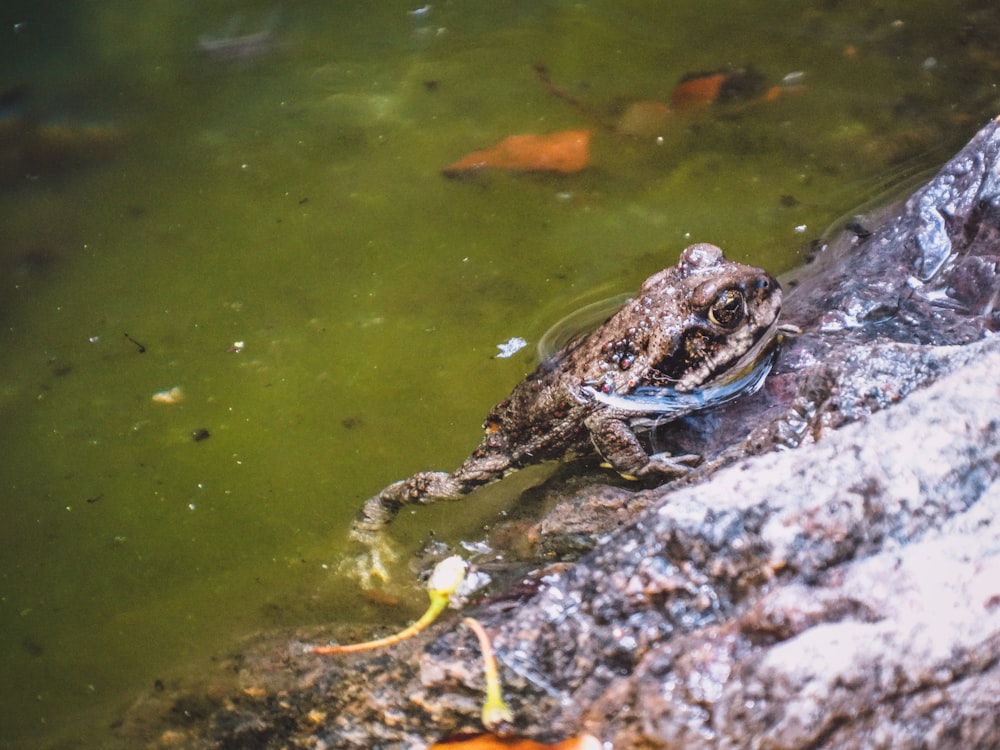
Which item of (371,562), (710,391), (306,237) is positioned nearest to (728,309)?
(710,391)

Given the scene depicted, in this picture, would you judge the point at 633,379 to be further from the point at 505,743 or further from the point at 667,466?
the point at 505,743

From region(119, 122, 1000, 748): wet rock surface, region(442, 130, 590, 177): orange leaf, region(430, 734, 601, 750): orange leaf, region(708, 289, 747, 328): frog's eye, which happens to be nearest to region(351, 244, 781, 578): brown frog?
region(708, 289, 747, 328): frog's eye

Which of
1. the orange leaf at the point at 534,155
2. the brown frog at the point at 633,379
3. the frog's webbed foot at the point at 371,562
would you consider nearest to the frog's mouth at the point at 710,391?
the brown frog at the point at 633,379

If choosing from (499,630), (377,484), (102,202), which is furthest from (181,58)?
(499,630)

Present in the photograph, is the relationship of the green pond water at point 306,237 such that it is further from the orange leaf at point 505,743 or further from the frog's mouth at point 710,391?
the orange leaf at point 505,743

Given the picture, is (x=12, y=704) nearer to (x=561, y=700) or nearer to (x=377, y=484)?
(x=377, y=484)
